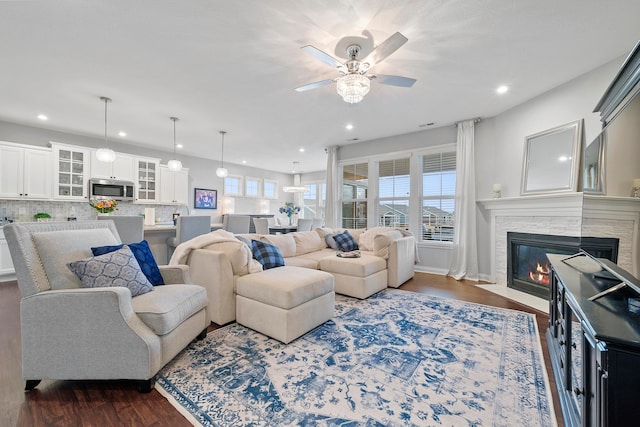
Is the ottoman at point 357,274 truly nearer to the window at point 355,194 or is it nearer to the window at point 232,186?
the window at point 355,194

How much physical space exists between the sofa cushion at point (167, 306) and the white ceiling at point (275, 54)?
2119mm

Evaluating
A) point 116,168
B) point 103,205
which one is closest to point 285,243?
point 103,205

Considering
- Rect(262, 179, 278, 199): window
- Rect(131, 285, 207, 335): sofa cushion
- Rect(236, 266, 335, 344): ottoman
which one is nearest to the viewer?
Rect(131, 285, 207, 335): sofa cushion

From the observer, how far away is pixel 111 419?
1354mm

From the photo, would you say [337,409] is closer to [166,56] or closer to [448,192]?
[166,56]

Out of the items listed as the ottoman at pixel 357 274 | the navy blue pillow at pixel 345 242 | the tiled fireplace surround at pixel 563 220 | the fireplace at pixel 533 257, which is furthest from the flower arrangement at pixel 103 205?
the fireplace at pixel 533 257

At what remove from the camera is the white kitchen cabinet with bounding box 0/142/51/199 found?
4.09m

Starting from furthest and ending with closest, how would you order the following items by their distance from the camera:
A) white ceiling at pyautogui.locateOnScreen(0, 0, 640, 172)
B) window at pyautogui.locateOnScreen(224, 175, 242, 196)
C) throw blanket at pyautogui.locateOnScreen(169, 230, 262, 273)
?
window at pyautogui.locateOnScreen(224, 175, 242, 196) < throw blanket at pyautogui.locateOnScreen(169, 230, 262, 273) < white ceiling at pyautogui.locateOnScreen(0, 0, 640, 172)

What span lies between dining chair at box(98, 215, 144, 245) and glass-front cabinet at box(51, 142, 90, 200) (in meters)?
2.34

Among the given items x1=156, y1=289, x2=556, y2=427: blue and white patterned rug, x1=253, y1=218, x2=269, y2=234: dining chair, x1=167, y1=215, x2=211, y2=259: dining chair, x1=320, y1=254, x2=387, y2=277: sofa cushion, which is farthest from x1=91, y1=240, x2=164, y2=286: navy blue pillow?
x1=253, y1=218, x2=269, y2=234: dining chair

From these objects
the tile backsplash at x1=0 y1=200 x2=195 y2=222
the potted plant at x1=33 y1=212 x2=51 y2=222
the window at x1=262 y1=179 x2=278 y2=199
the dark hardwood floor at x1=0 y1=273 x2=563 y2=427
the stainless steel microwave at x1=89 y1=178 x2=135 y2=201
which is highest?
the window at x1=262 y1=179 x2=278 y2=199

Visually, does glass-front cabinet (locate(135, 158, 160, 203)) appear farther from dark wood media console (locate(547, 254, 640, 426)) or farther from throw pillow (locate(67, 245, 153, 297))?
dark wood media console (locate(547, 254, 640, 426))

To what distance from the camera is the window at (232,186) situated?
7.74 metres

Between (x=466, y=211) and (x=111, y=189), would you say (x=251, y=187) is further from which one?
(x=466, y=211)
